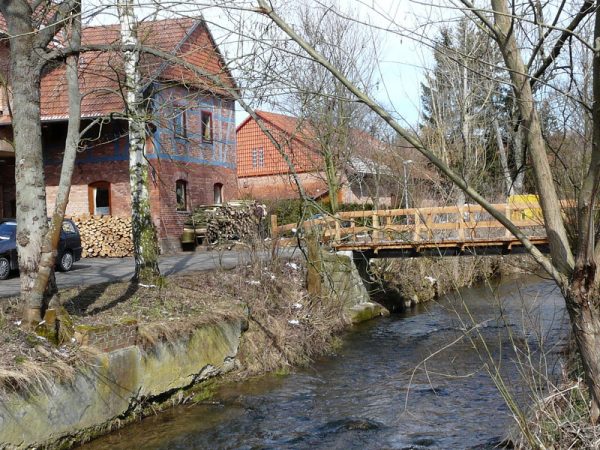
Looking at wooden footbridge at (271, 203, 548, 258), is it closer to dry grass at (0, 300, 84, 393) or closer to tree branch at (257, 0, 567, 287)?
dry grass at (0, 300, 84, 393)

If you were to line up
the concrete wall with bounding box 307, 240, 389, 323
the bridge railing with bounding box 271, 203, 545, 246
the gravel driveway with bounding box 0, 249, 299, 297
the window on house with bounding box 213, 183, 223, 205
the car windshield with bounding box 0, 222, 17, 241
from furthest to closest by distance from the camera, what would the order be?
the window on house with bounding box 213, 183, 223, 205 → the car windshield with bounding box 0, 222, 17, 241 → the concrete wall with bounding box 307, 240, 389, 323 → the gravel driveway with bounding box 0, 249, 299, 297 → the bridge railing with bounding box 271, 203, 545, 246

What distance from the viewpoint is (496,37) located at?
4.01 meters

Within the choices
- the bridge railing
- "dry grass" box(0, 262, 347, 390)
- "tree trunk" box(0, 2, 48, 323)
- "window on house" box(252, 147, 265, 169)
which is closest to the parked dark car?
"dry grass" box(0, 262, 347, 390)

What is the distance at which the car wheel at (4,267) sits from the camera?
1495cm

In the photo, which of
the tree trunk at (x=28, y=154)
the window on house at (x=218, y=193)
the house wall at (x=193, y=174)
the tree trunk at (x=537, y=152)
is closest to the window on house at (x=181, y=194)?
the house wall at (x=193, y=174)

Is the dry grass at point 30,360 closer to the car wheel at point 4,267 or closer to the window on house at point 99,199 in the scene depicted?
the car wheel at point 4,267

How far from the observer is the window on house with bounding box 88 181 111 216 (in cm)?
2325

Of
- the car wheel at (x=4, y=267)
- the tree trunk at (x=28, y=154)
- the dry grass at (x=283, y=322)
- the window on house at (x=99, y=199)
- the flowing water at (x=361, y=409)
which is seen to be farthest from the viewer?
the window on house at (x=99, y=199)

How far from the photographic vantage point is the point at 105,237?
2173 cm

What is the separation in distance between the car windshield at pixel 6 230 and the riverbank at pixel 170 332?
16.2 feet

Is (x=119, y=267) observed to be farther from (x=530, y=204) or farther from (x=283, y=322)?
(x=530, y=204)

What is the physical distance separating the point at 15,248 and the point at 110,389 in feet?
28.3

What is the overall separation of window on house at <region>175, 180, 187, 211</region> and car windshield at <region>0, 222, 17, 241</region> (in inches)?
322

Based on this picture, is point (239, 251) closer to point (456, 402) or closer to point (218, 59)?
point (456, 402)
